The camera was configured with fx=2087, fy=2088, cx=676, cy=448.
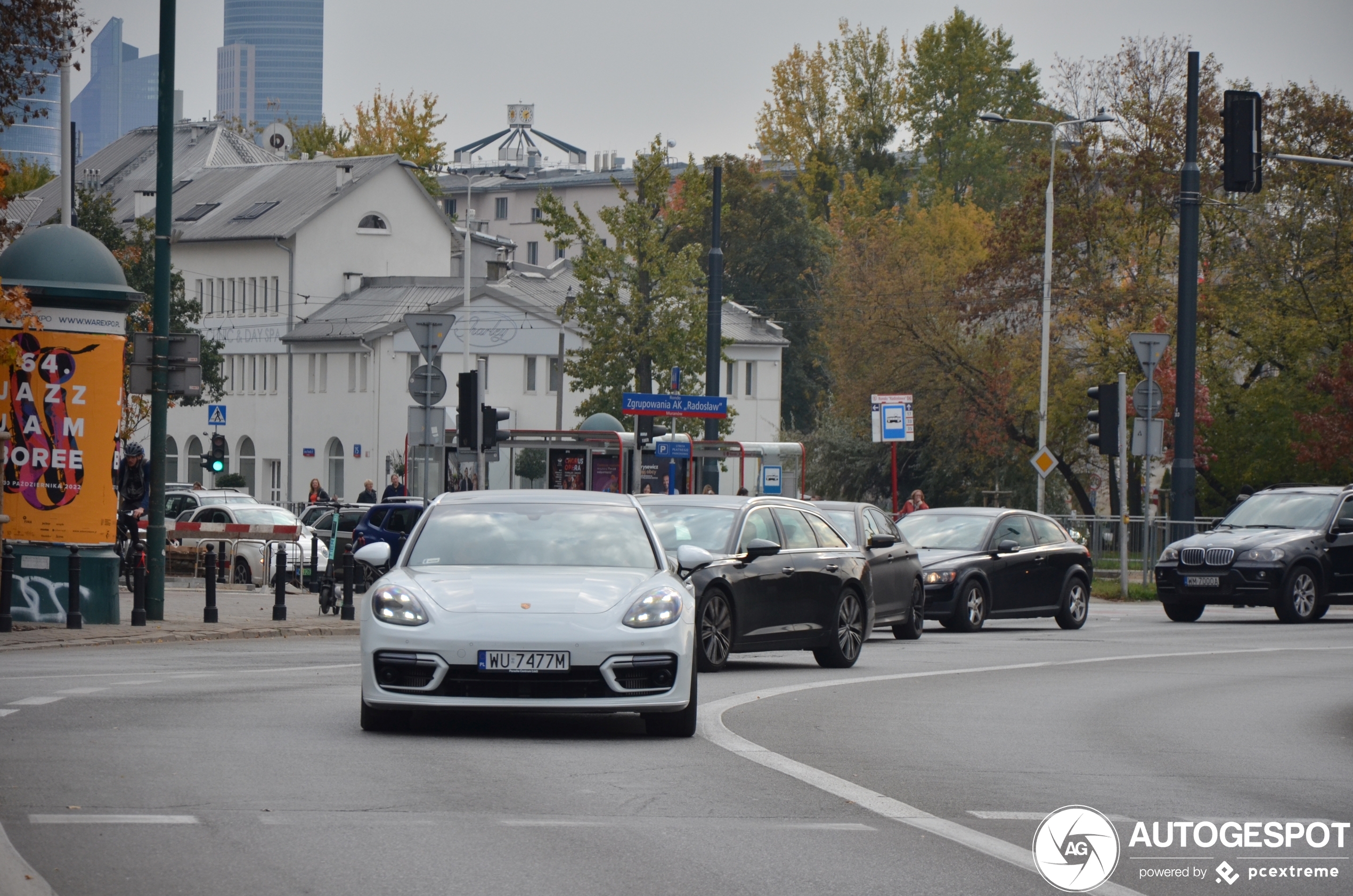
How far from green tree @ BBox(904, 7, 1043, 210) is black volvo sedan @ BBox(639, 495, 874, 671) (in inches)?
3110

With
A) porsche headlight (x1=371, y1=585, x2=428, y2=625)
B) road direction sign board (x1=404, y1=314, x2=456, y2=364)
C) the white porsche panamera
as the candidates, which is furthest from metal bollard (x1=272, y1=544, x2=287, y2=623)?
porsche headlight (x1=371, y1=585, x2=428, y2=625)

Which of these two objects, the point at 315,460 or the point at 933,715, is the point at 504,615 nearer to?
the point at 933,715

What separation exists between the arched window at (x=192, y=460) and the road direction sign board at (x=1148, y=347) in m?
65.2

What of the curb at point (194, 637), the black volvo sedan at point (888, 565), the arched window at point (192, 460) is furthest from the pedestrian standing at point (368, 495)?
the arched window at point (192, 460)

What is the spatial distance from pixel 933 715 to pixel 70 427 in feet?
34.3

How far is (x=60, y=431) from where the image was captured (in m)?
20.8

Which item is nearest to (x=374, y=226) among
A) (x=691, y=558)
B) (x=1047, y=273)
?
(x=1047, y=273)

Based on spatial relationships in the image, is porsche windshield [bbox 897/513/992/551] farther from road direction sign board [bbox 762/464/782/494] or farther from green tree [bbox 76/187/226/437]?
green tree [bbox 76/187/226/437]

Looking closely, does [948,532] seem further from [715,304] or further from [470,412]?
[715,304]

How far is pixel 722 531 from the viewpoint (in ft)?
57.5

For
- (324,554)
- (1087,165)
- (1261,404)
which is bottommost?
(324,554)

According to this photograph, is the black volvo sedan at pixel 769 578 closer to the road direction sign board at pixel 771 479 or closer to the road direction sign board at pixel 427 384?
the road direction sign board at pixel 427 384

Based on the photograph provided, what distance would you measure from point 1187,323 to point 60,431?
2063cm

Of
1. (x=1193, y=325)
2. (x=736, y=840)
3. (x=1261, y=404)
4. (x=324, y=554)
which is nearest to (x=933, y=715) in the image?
(x=736, y=840)
